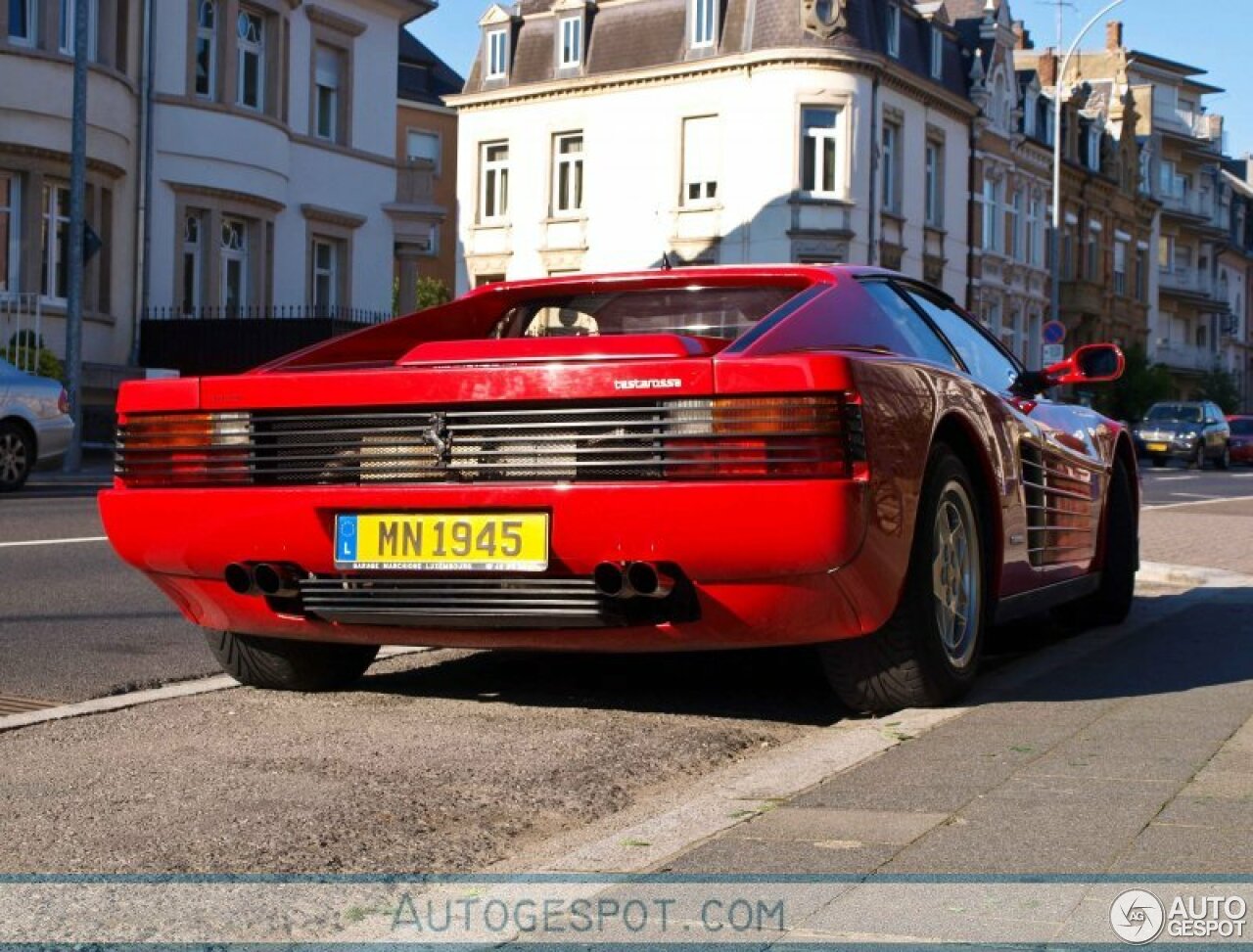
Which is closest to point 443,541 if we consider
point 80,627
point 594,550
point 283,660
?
point 594,550

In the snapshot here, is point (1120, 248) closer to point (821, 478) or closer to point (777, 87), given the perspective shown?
point (777, 87)

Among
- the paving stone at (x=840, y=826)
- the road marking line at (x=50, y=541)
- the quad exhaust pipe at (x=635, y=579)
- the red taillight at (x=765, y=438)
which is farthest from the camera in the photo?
the road marking line at (x=50, y=541)

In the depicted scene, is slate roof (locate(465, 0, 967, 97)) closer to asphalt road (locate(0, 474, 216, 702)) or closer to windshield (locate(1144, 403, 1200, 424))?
windshield (locate(1144, 403, 1200, 424))

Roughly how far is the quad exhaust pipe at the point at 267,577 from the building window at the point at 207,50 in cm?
2614

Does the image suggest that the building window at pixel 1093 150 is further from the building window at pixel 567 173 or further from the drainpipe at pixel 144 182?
the drainpipe at pixel 144 182

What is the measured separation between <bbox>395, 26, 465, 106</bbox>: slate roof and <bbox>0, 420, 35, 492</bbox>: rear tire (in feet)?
127

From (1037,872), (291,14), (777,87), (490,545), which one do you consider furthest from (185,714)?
(777,87)

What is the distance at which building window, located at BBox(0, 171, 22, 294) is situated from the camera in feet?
86.1

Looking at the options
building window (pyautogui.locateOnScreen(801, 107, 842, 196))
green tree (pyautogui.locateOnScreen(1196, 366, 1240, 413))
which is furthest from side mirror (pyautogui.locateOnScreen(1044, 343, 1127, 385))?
green tree (pyautogui.locateOnScreen(1196, 366, 1240, 413))

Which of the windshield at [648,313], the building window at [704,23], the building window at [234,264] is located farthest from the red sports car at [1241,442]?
the windshield at [648,313]

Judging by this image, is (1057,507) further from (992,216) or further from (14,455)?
(992,216)

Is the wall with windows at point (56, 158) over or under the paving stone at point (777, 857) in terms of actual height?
over

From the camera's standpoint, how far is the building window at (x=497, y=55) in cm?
5269

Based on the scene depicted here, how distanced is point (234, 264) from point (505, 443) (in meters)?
27.4
